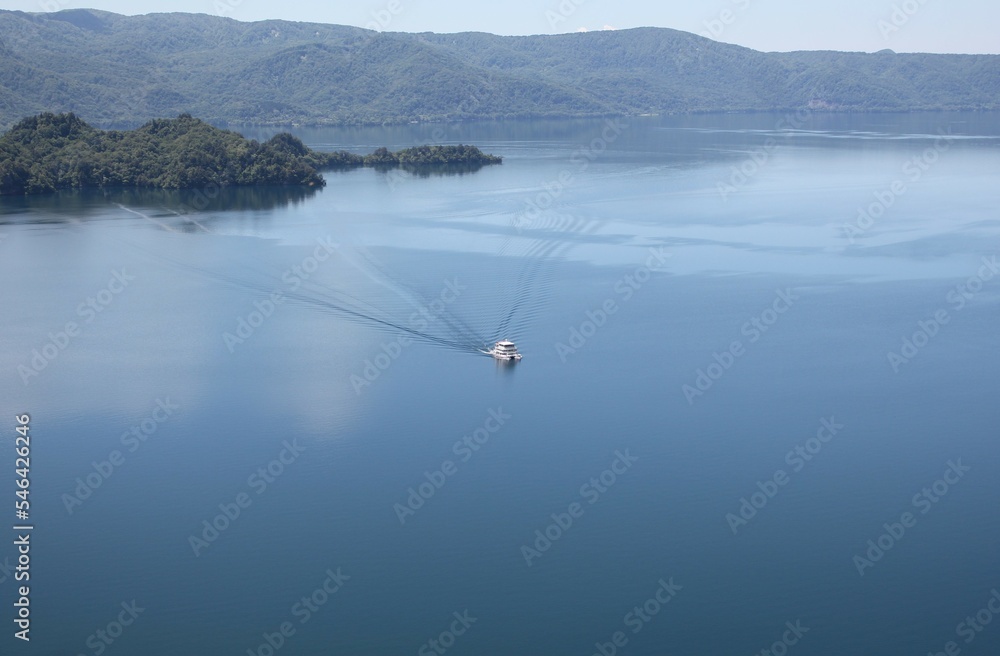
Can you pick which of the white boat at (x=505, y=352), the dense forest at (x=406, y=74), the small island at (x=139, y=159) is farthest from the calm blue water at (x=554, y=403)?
the dense forest at (x=406, y=74)

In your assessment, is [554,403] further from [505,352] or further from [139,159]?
[139,159]

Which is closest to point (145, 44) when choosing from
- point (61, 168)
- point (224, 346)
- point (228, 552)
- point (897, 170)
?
point (61, 168)

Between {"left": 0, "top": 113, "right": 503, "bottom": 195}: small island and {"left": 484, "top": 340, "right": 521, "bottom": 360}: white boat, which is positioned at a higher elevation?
{"left": 0, "top": 113, "right": 503, "bottom": 195}: small island

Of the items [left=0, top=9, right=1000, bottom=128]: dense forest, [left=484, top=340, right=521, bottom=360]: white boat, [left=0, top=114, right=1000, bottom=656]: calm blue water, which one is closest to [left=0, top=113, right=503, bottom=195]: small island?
[left=0, top=114, right=1000, bottom=656]: calm blue water

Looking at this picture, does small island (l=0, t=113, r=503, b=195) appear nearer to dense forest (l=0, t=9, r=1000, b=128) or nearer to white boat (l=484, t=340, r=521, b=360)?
dense forest (l=0, t=9, r=1000, b=128)

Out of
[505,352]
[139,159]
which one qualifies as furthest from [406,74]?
[505,352]

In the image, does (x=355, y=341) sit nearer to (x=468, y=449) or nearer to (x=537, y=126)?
(x=468, y=449)
